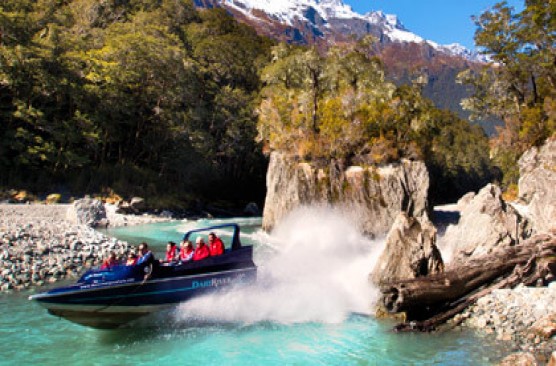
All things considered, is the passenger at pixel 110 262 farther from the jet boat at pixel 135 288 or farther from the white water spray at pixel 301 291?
the white water spray at pixel 301 291

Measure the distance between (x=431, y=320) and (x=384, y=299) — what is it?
1.40 meters

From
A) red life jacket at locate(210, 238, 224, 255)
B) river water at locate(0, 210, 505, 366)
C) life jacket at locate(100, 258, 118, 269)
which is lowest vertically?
river water at locate(0, 210, 505, 366)

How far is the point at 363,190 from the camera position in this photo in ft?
98.6

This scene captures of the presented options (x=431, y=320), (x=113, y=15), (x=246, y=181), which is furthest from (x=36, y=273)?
(x=113, y=15)

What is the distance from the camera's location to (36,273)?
16.9 m

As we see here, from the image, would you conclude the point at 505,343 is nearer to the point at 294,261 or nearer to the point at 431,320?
the point at 431,320

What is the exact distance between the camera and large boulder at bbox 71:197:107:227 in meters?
32.0

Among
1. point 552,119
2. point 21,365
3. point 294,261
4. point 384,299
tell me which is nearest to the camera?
point 21,365

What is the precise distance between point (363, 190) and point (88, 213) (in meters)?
19.4

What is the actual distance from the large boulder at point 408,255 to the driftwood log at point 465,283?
4.15ft

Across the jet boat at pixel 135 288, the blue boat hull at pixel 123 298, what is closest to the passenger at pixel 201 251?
the jet boat at pixel 135 288

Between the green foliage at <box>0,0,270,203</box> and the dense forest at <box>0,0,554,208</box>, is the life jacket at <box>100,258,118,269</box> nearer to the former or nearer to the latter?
the dense forest at <box>0,0,554,208</box>

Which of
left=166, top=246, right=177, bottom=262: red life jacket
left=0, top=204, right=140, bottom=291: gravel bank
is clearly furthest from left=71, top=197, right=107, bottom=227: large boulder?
left=166, top=246, right=177, bottom=262: red life jacket

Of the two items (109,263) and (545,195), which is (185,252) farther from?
(545,195)
